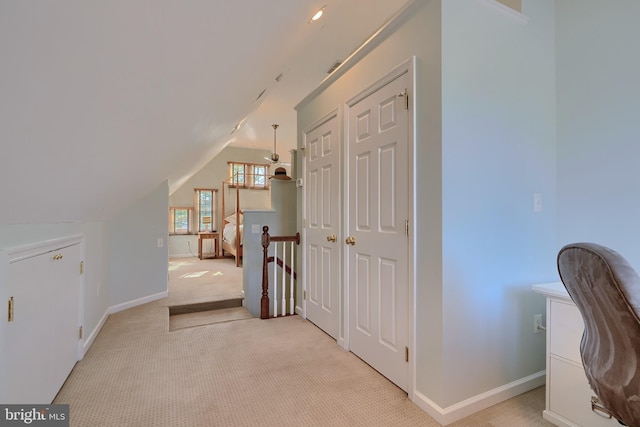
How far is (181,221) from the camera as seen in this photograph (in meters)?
7.81

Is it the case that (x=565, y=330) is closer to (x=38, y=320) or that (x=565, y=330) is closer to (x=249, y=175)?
(x=38, y=320)

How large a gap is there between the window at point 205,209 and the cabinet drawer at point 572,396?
310 inches

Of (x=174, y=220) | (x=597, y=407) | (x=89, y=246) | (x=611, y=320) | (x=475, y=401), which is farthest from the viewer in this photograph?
(x=174, y=220)

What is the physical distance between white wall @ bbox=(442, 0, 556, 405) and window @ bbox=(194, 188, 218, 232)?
297 inches

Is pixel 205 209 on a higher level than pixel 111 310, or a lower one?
higher

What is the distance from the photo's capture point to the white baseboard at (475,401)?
4.97 ft

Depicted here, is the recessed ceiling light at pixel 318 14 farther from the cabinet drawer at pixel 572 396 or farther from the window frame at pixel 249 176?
the window frame at pixel 249 176

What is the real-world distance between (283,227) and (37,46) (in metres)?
3.28

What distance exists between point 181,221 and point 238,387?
688 centimetres

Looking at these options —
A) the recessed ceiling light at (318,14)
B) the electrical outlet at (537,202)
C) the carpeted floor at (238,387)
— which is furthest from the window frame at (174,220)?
the electrical outlet at (537,202)

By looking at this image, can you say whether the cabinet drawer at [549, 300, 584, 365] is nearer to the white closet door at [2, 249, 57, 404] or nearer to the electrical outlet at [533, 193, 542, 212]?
the electrical outlet at [533, 193, 542, 212]

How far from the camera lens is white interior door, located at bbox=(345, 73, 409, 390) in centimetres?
178

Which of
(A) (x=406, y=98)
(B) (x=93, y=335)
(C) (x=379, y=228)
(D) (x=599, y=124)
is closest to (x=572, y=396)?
(C) (x=379, y=228)

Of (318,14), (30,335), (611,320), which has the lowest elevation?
(30,335)
